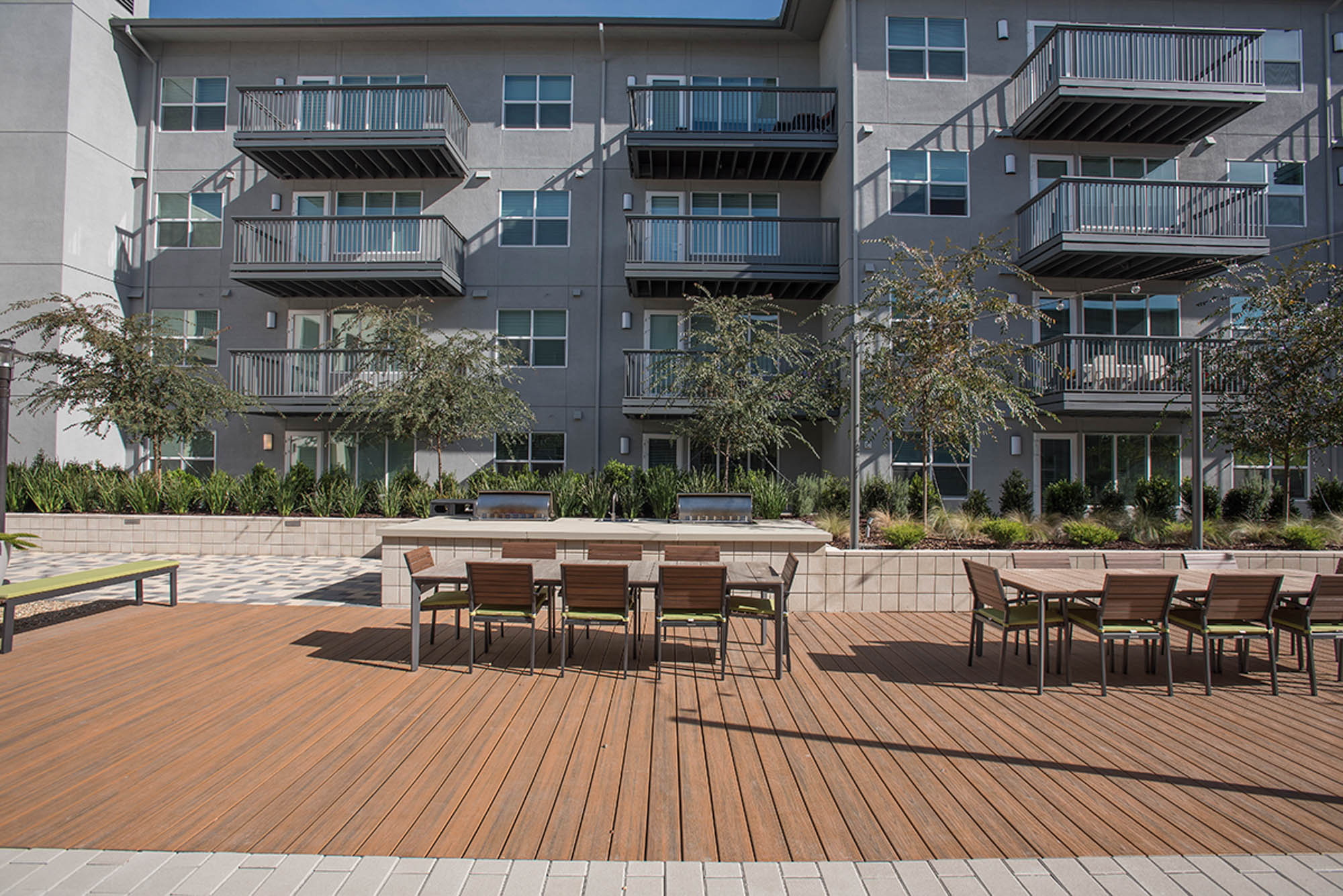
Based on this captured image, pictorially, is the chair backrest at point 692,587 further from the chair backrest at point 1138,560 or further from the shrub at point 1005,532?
the shrub at point 1005,532

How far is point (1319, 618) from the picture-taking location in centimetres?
570

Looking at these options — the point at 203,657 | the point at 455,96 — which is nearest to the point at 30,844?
the point at 203,657

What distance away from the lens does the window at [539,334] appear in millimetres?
16500

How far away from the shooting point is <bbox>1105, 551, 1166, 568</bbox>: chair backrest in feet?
24.9

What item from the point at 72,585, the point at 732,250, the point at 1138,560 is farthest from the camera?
the point at 732,250

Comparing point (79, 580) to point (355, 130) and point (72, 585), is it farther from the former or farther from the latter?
point (355, 130)

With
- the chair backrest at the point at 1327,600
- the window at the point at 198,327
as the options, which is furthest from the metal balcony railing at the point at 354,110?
the chair backrest at the point at 1327,600

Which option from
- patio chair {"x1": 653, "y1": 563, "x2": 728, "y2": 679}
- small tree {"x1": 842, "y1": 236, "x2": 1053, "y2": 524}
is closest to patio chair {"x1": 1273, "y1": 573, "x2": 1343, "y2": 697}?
small tree {"x1": 842, "y1": 236, "x2": 1053, "y2": 524}

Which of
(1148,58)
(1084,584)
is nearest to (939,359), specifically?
(1084,584)

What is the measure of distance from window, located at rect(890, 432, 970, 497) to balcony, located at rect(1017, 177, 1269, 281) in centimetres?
451

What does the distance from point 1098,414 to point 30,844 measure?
1677 cm

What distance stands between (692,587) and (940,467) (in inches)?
428

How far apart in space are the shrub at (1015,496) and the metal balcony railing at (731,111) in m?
8.61

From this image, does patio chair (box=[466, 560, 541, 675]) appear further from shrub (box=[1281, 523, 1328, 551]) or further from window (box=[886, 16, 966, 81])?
window (box=[886, 16, 966, 81])
